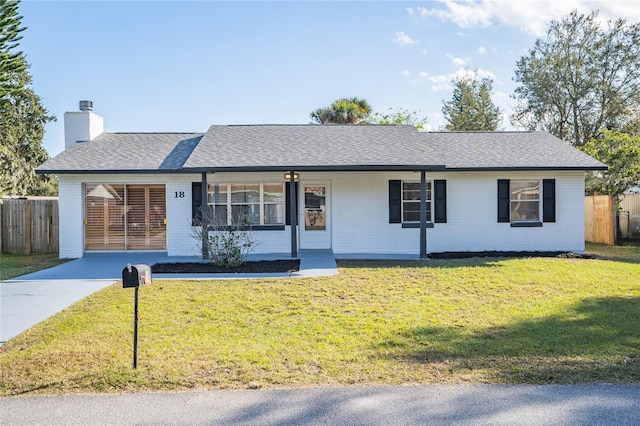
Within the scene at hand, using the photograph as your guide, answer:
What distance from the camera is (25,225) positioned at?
1583 cm

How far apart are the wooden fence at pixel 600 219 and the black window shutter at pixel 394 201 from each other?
8.34 m

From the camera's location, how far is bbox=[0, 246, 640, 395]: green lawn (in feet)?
16.0

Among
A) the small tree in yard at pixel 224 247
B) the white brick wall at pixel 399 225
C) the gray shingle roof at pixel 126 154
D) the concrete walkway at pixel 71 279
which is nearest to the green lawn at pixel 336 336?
the concrete walkway at pixel 71 279

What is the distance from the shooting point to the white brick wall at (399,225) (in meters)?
14.6

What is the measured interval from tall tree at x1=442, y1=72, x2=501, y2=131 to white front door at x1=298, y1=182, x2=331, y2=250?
23.1 m

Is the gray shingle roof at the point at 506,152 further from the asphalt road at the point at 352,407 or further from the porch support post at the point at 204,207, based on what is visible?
the asphalt road at the point at 352,407

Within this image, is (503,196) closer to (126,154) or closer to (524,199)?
(524,199)

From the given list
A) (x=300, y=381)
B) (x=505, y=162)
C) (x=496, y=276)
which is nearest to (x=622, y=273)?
(x=496, y=276)

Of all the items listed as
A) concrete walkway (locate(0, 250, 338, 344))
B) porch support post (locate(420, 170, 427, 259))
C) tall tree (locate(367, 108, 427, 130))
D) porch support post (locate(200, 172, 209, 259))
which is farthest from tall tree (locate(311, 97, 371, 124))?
porch support post (locate(200, 172, 209, 259))

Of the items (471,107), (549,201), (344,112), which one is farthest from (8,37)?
(471,107)

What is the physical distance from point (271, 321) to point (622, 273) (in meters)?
8.51

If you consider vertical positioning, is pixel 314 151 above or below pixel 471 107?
below

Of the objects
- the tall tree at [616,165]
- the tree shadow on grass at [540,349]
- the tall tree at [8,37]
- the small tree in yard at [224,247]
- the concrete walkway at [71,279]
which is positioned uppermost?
the tall tree at [8,37]

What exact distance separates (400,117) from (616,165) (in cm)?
1924
